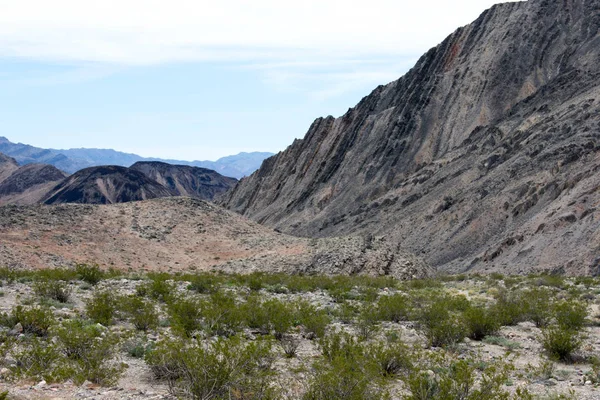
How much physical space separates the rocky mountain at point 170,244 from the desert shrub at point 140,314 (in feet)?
55.7

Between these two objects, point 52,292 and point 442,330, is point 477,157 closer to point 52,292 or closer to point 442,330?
point 442,330

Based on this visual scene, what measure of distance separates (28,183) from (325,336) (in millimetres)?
197616

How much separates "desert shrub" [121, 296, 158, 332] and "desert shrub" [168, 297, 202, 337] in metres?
0.45

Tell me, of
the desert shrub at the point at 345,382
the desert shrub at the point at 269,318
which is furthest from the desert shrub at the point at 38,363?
the desert shrub at the point at 269,318

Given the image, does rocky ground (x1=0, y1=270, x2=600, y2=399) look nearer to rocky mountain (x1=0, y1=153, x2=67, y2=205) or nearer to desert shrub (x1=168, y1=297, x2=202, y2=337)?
desert shrub (x1=168, y1=297, x2=202, y2=337)

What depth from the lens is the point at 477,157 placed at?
54.2m

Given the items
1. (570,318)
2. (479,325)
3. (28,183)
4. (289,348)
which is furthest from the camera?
(28,183)

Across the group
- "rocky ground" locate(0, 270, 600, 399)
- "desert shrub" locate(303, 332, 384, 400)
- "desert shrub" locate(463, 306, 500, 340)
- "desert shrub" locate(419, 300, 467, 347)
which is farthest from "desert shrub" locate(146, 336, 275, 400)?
"desert shrub" locate(463, 306, 500, 340)

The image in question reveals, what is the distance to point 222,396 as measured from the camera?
25.2 feet

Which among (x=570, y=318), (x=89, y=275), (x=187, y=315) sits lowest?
(x=89, y=275)

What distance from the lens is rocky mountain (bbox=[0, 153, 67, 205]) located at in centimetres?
17006

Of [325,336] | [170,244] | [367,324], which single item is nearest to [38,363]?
[325,336]

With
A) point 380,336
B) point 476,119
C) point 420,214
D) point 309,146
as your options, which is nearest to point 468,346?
point 380,336

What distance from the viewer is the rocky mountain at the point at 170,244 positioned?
101ft
